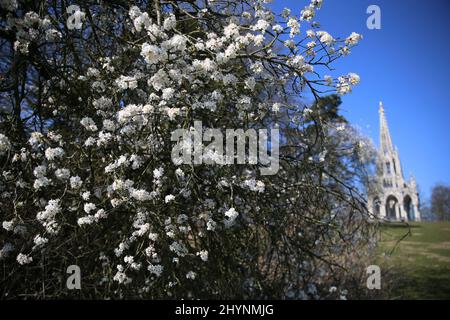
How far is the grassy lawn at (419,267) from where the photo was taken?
27.6ft

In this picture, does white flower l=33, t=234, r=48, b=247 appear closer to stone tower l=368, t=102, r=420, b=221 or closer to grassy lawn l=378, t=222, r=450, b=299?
grassy lawn l=378, t=222, r=450, b=299

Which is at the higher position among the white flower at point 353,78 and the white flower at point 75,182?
the white flower at point 353,78

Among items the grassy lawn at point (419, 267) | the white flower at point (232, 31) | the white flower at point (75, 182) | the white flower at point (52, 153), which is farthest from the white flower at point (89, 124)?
the grassy lawn at point (419, 267)

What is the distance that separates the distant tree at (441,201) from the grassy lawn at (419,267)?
2482cm

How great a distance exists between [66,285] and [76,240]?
376 mm

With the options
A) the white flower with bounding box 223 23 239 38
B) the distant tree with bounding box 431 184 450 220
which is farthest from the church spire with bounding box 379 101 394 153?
the white flower with bounding box 223 23 239 38

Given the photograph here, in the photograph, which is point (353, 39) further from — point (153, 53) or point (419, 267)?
point (419, 267)

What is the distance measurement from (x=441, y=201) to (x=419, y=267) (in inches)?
1429

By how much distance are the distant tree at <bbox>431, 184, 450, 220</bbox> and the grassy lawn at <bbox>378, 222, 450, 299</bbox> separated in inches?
977

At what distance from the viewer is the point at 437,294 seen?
1024 centimetres

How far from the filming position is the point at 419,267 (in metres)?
13.1

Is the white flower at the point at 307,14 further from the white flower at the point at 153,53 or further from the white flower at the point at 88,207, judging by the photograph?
the white flower at the point at 88,207

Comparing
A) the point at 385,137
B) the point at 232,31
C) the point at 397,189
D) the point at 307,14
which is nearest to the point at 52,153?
the point at 232,31

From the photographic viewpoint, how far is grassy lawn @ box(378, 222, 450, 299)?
8.42 metres
